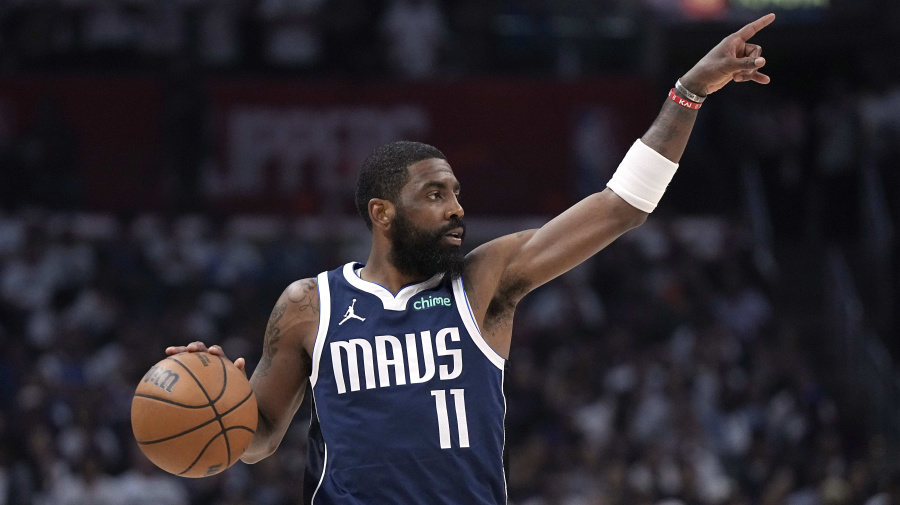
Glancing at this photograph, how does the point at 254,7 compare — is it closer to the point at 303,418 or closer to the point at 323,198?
the point at 323,198

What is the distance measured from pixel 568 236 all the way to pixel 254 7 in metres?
12.5

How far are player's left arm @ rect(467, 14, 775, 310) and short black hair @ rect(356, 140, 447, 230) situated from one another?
18.7 inches

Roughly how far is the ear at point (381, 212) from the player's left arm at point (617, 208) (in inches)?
16.3

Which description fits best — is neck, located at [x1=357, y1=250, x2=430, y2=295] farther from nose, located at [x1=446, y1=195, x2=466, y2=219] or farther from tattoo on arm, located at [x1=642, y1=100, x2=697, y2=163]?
tattoo on arm, located at [x1=642, y1=100, x2=697, y2=163]

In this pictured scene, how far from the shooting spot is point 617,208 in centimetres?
436

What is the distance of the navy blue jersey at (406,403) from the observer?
13.8ft

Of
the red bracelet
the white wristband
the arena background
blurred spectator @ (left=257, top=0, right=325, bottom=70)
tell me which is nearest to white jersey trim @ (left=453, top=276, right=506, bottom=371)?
the white wristband

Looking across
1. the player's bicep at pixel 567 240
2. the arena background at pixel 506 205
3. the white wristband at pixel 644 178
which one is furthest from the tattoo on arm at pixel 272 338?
the arena background at pixel 506 205

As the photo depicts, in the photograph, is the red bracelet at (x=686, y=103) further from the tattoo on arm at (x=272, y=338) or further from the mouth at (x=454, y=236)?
the tattoo on arm at (x=272, y=338)

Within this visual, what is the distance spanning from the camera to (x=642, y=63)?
16594 mm

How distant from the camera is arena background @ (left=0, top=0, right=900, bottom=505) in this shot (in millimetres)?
12383

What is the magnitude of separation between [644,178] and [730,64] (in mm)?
514

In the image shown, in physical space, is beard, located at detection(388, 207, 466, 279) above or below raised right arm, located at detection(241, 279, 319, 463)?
above

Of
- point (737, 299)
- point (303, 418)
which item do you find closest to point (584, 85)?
point (737, 299)
